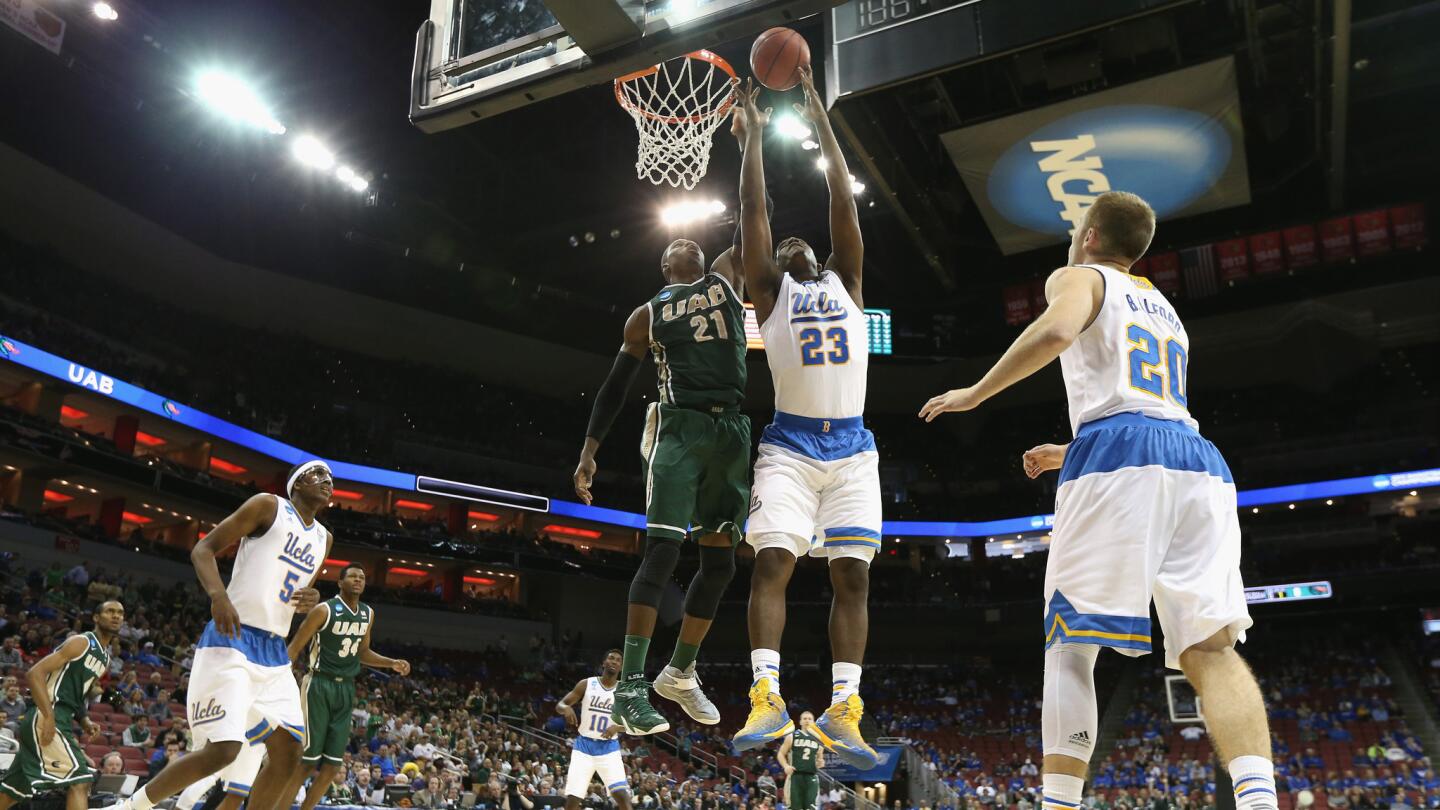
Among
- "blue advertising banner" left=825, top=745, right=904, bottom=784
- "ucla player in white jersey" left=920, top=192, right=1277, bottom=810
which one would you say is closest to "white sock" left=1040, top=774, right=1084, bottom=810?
"ucla player in white jersey" left=920, top=192, right=1277, bottom=810

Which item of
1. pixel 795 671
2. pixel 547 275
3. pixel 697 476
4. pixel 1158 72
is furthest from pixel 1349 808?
pixel 547 275

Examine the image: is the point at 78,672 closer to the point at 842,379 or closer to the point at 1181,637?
the point at 842,379

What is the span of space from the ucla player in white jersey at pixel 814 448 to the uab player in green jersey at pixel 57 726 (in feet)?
18.9

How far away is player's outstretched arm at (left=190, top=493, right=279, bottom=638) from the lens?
20.3 feet

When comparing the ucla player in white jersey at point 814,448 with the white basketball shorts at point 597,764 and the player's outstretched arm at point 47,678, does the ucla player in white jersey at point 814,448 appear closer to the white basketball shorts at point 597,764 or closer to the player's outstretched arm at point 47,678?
Result: the player's outstretched arm at point 47,678

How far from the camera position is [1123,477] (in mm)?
3590

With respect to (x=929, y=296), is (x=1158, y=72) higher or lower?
lower

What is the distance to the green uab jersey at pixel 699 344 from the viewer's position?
5527 millimetres

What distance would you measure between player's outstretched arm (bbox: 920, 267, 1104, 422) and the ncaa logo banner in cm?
1090

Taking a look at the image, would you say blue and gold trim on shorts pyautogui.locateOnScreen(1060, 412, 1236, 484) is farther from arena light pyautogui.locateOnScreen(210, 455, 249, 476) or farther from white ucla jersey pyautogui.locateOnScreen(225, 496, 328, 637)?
arena light pyautogui.locateOnScreen(210, 455, 249, 476)

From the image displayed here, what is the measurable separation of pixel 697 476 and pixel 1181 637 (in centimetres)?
247

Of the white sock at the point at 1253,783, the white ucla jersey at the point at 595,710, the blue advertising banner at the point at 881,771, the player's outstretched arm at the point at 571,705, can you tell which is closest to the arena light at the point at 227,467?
the blue advertising banner at the point at 881,771

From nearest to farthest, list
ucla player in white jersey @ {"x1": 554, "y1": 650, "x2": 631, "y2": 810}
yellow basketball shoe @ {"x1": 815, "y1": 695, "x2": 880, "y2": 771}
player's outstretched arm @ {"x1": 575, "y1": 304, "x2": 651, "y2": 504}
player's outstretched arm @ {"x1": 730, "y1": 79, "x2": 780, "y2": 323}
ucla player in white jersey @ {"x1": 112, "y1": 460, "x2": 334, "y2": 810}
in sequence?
1. yellow basketball shoe @ {"x1": 815, "y1": 695, "x2": 880, "y2": 771}
2. player's outstretched arm @ {"x1": 730, "y1": 79, "x2": 780, "y2": 323}
3. player's outstretched arm @ {"x1": 575, "y1": 304, "x2": 651, "y2": 504}
4. ucla player in white jersey @ {"x1": 112, "y1": 460, "x2": 334, "y2": 810}
5. ucla player in white jersey @ {"x1": 554, "y1": 650, "x2": 631, "y2": 810}

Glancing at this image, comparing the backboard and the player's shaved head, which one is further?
the backboard
